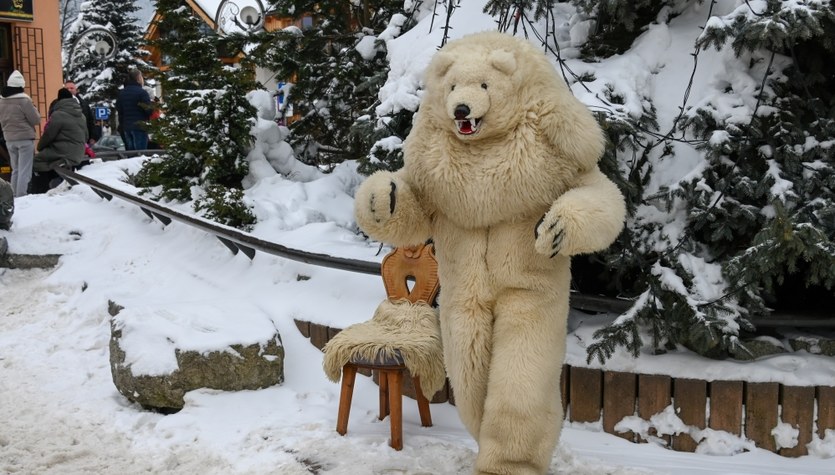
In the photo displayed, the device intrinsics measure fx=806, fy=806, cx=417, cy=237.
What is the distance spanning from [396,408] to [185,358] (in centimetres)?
124

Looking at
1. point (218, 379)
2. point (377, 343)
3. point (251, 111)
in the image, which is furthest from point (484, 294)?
point (251, 111)

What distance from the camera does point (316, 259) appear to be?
15.5 ft

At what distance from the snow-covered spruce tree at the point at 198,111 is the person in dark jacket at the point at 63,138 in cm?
369

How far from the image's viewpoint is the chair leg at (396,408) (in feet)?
11.3

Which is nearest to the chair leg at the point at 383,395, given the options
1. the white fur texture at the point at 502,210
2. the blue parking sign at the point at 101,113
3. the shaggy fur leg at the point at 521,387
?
the white fur texture at the point at 502,210

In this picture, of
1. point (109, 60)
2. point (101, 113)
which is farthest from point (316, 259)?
point (109, 60)

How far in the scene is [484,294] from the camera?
115 inches

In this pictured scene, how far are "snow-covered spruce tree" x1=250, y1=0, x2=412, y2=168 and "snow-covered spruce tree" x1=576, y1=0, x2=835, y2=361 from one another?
313 cm

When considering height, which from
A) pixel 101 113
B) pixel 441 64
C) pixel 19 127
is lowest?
pixel 19 127

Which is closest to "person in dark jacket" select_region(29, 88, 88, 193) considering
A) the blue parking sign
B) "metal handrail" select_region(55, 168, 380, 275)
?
"metal handrail" select_region(55, 168, 380, 275)

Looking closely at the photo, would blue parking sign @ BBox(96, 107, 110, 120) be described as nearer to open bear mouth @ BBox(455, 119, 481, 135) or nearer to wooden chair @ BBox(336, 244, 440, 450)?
wooden chair @ BBox(336, 244, 440, 450)

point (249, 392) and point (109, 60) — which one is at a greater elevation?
point (109, 60)

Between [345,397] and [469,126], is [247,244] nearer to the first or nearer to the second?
[345,397]

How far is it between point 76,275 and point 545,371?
16.6ft
